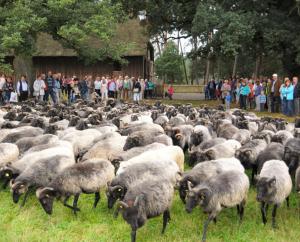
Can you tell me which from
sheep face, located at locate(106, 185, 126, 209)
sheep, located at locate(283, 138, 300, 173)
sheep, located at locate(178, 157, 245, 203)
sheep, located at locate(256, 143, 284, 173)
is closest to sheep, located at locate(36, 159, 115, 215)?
sheep face, located at locate(106, 185, 126, 209)

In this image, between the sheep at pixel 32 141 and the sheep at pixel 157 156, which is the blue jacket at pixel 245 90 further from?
the sheep at pixel 157 156

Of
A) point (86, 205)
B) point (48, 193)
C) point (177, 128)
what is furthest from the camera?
point (177, 128)

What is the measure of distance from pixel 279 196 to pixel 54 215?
4158 mm

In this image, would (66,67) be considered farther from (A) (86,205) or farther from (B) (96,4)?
(A) (86,205)

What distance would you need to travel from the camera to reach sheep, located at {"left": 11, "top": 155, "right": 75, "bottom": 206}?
8.72 meters

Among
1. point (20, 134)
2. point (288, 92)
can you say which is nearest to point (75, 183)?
point (20, 134)

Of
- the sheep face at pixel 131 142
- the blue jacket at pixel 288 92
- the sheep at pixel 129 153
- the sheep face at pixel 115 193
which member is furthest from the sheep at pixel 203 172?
the blue jacket at pixel 288 92

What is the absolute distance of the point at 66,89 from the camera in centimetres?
3078

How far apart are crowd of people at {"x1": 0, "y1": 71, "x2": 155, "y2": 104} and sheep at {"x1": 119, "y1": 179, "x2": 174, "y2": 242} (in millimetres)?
18022

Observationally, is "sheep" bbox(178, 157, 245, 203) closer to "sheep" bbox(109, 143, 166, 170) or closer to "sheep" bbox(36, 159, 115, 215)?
"sheep" bbox(36, 159, 115, 215)

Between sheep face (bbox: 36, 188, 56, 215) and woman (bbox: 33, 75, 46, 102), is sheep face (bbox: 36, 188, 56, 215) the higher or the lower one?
the lower one

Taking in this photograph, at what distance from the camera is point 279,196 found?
791cm

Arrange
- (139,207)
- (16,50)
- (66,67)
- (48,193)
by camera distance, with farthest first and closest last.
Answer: (66,67) → (16,50) → (48,193) → (139,207)

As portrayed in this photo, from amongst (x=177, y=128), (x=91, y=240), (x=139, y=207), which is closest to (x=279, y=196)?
(x=139, y=207)
